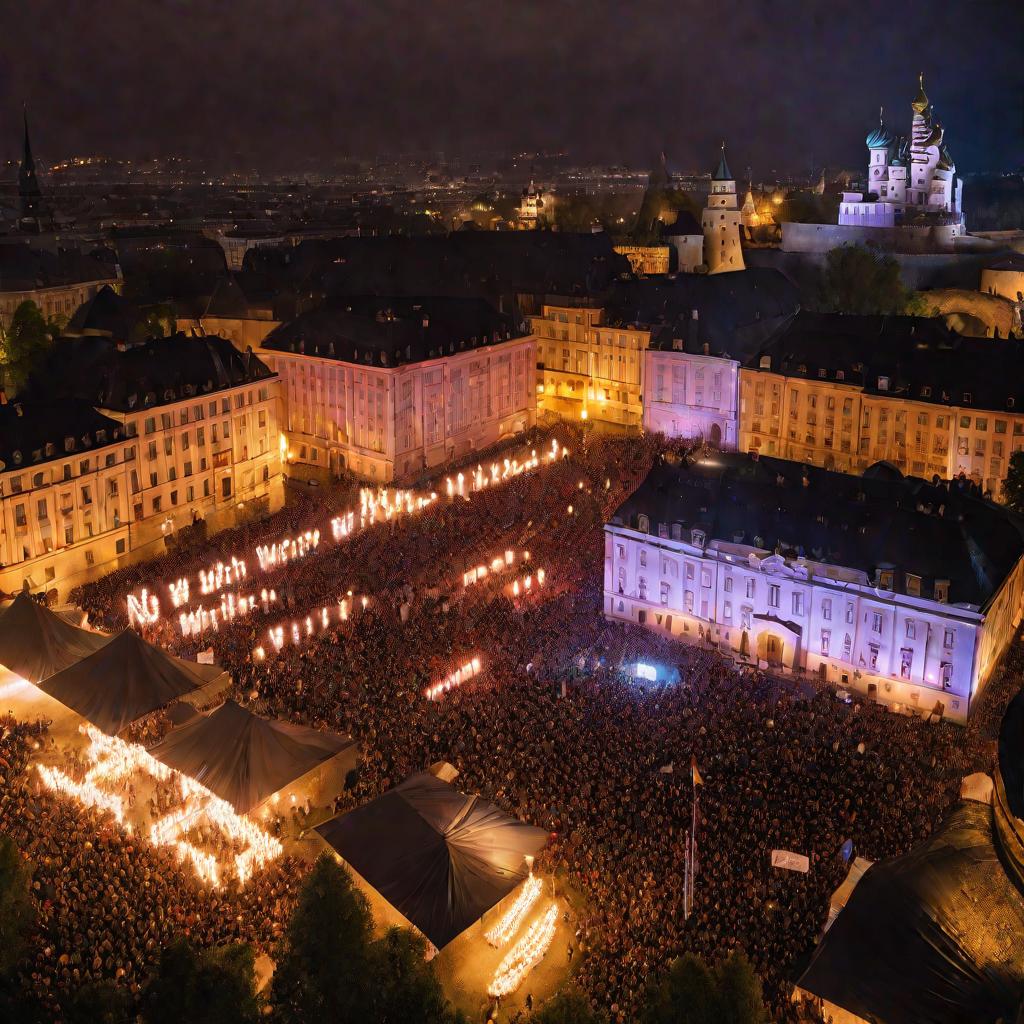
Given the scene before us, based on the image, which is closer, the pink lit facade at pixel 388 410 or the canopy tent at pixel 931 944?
the canopy tent at pixel 931 944

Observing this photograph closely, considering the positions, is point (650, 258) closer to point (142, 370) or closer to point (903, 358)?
point (903, 358)

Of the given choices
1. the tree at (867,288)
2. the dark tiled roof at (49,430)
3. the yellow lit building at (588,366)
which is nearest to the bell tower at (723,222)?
the tree at (867,288)

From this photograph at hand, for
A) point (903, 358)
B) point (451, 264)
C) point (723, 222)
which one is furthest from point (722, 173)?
point (903, 358)

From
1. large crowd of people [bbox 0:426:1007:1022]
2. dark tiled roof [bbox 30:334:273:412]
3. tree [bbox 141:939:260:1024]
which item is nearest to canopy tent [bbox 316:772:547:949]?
large crowd of people [bbox 0:426:1007:1022]

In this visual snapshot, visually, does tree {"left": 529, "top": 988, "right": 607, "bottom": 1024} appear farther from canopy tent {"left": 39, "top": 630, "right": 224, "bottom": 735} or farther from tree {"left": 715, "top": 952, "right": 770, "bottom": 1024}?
canopy tent {"left": 39, "top": 630, "right": 224, "bottom": 735}

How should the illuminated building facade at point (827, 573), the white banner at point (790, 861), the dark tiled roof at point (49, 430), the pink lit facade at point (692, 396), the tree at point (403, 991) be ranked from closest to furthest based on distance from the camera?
the tree at point (403, 991)
the white banner at point (790, 861)
the illuminated building facade at point (827, 573)
the dark tiled roof at point (49, 430)
the pink lit facade at point (692, 396)

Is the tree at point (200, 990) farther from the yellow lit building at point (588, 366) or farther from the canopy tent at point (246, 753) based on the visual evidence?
the yellow lit building at point (588, 366)

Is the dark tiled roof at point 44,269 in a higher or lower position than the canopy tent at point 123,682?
higher
